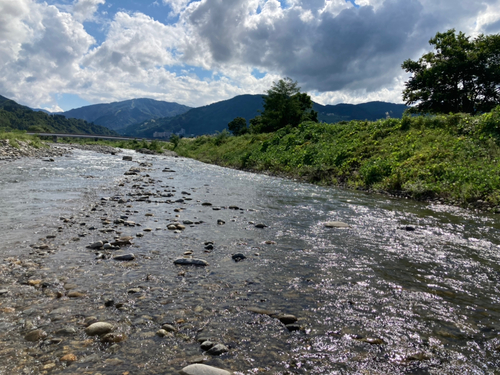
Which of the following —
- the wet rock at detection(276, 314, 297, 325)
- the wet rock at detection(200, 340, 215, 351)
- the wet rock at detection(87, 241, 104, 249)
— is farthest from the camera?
the wet rock at detection(87, 241, 104, 249)

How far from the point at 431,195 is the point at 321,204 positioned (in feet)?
21.8

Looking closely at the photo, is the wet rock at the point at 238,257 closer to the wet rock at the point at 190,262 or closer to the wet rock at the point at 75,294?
the wet rock at the point at 190,262

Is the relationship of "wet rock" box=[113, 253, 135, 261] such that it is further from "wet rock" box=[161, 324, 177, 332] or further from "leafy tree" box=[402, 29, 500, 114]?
"leafy tree" box=[402, 29, 500, 114]

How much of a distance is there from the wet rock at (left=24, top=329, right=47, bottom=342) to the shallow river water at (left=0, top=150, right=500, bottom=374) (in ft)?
0.12

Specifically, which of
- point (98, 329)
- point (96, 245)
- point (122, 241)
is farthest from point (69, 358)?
point (122, 241)

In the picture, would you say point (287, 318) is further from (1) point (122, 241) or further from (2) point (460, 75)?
(2) point (460, 75)

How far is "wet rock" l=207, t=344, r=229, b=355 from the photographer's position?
3523 millimetres

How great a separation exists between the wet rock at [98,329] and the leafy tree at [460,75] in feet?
150

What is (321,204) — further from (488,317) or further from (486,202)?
(488,317)

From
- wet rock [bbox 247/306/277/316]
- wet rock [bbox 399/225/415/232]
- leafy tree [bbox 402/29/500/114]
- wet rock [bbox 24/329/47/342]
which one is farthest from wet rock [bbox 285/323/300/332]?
leafy tree [bbox 402/29/500/114]

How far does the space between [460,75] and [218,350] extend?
4831 cm

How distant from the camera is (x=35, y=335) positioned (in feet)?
12.0

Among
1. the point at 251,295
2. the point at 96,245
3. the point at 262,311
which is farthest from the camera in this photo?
the point at 96,245

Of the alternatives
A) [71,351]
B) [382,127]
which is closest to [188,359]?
[71,351]
